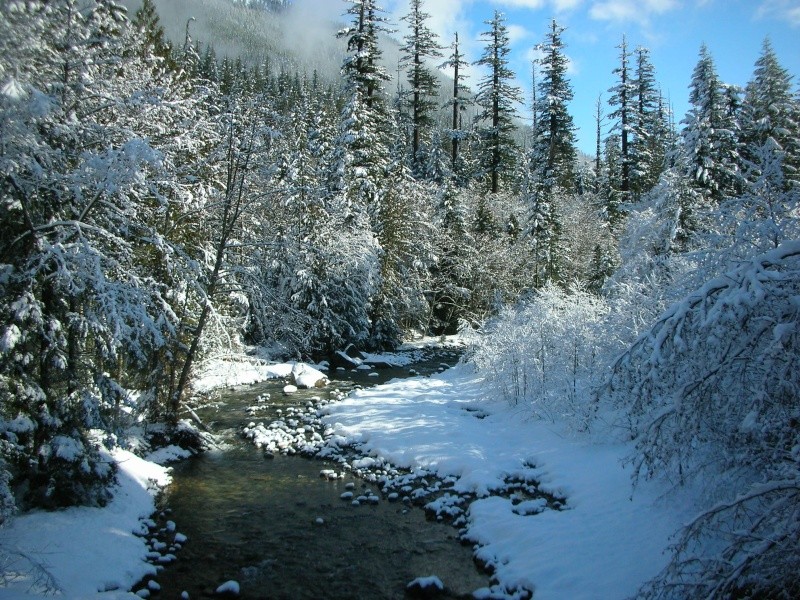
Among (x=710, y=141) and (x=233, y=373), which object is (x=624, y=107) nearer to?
(x=710, y=141)

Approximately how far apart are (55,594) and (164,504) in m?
3.42

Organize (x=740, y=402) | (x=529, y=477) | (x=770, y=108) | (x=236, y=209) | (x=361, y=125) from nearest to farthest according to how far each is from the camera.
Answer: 1. (x=740, y=402)
2. (x=529, y=477)
3. (x=236, y=209)
4. (x=770, y=108)
5. (x=361, y=125)

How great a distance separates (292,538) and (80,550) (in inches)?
115

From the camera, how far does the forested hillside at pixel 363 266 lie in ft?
14.7

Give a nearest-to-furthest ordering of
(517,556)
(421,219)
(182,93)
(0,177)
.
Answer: (0,177), (517,556), (182,93), (421,219)

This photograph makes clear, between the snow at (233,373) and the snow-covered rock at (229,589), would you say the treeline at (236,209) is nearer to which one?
the snow at (233,373)

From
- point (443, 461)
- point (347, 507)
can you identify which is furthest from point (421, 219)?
point (347, 507)

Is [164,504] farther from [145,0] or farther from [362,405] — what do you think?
[145,0]

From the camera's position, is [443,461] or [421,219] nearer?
[443,461]

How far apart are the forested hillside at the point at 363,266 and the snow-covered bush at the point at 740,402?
0.08 feet

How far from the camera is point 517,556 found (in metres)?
7.12

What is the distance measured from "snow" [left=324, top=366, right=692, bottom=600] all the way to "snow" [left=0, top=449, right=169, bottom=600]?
5026mm

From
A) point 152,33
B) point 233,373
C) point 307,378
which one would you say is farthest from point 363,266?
point 152,33

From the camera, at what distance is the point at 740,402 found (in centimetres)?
470
